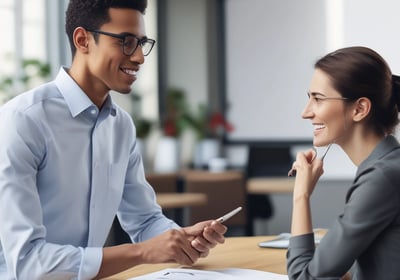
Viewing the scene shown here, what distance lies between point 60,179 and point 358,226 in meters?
0.76

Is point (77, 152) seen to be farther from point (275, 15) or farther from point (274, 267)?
point (275, 15)

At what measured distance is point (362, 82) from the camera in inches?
62.1

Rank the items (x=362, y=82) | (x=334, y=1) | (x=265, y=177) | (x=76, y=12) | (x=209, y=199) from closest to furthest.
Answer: (x=362, y=82)
(x=76, y=12)
(x=209, y=199)
(x=265, y=177)
(x=334, y=1)

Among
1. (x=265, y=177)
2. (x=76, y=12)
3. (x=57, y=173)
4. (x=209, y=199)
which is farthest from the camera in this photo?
(x=265, y=177)

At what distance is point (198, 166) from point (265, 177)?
3.24ft

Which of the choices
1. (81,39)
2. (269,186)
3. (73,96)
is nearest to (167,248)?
(73,96)

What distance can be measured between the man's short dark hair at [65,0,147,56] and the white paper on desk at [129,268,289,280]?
644 mm

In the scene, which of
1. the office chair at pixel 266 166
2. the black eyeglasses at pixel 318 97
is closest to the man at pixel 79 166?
A: the black eyeglasses at pixel 318 97

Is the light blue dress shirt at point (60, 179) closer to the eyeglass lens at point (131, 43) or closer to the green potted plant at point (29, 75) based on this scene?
the eyeglass lens at point (131, 43)

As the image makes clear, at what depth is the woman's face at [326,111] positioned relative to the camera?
1.61 metres

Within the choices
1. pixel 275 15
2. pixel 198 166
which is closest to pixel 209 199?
pixel 198 166

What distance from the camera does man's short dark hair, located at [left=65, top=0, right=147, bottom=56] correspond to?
6.05 feet

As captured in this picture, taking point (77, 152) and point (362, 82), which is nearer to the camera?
point (362, 82)

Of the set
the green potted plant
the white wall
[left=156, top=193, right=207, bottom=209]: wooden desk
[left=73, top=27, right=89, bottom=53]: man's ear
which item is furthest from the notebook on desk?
the white wall
